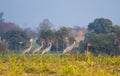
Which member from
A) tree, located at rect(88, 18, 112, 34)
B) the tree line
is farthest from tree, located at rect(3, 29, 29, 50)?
tree, located at rect(88, 18, 112, 34)

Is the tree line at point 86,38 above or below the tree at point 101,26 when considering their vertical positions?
below

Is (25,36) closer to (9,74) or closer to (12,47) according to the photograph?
(12,47)

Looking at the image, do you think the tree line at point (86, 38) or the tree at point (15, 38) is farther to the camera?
the tree at point (15, 38)

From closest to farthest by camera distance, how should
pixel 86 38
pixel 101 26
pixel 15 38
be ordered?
pixel 86 38, pixel 15 38, pixel 101 26

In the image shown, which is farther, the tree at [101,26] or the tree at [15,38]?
the tree at [101,26]

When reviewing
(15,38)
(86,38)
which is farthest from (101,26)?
(15,38)

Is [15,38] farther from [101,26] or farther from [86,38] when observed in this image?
[101,26]

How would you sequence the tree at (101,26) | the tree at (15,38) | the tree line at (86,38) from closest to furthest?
the tree line at (86,38) < the tree at (15,38) < the tree at (101,26)

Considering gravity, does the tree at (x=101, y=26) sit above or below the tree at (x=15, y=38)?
above

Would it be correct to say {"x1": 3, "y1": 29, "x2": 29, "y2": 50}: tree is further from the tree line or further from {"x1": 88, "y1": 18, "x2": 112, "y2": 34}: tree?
{"x1": 88, "y1": 18, "x2": 112, "y2": 34}: tree

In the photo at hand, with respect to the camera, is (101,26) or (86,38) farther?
(101,26)

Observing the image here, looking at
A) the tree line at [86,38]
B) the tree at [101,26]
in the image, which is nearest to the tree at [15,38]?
the tree line at [86,38]

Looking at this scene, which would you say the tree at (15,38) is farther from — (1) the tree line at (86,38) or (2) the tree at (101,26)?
(2) the tree at (101,26)

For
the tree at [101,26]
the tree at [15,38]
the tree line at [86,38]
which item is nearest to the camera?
the tree line at [86,38]
